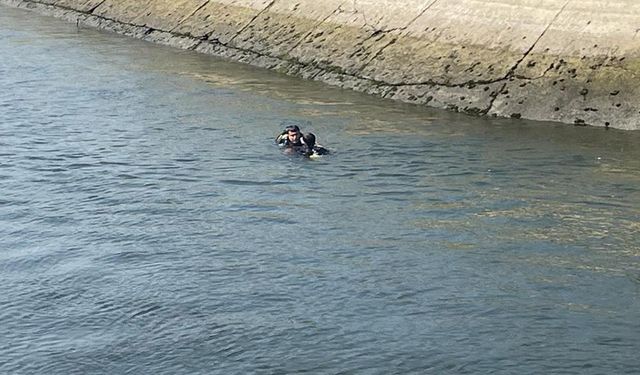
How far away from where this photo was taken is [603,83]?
88.9ft

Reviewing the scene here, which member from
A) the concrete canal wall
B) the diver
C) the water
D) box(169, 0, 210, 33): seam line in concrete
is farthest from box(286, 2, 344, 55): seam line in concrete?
the diver

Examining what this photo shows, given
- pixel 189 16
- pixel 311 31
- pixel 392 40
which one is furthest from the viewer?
pixel 189 16

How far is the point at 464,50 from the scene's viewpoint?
29812 millimetres

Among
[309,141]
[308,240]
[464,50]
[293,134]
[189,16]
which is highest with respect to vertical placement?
[189,16]

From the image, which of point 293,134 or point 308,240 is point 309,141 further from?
point 308,240

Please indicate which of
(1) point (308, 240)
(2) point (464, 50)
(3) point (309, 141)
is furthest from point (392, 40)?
(1) point (308, 240)

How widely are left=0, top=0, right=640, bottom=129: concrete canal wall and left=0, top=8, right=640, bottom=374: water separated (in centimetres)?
92

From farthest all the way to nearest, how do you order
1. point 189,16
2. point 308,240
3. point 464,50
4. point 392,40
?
point 189,16
point 392,40
point 464,50
point 308,240

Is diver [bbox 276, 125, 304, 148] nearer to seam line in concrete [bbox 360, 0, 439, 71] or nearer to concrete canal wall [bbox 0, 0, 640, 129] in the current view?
concrete canal wall [bbox 0, 0, 640, 129]

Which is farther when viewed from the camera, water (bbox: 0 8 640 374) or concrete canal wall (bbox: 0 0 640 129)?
concrete canal wall (bbox: 0 0 640 129)

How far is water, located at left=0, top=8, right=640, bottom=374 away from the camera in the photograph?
15.9 m

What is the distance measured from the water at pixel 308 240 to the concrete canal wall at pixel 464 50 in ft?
3.01

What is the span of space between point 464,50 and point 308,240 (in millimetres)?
11175

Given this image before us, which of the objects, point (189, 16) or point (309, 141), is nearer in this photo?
point (309, 141)
